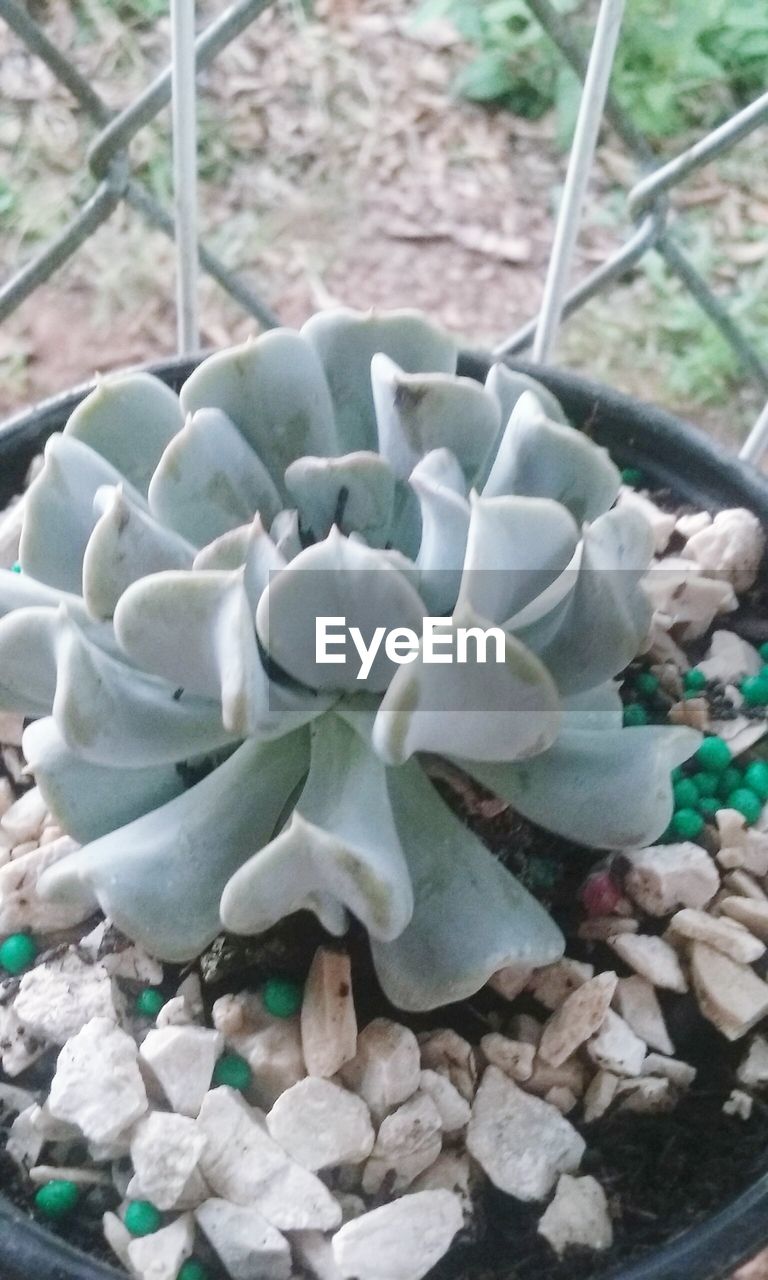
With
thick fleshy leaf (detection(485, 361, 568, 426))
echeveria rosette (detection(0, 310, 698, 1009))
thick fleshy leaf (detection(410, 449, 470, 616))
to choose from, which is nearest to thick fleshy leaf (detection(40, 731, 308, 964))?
echeveria rosette (detection(0, 310, 698, 1009))

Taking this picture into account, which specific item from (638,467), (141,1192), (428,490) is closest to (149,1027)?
(141,1192)

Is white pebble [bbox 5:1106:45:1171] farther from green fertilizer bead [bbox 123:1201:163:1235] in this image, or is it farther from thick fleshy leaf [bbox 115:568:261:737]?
thick fleshy leaf [bbox 115:568:261:737]

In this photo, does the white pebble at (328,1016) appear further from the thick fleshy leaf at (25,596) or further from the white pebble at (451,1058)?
the thick fleshy leaf at (25,596)

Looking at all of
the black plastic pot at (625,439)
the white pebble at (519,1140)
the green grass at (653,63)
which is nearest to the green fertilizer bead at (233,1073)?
the white pebble at (519,1140)

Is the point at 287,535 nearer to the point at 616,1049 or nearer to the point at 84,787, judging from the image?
the point at 84,787

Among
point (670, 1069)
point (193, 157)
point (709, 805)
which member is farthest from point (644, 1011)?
point (193, 157)

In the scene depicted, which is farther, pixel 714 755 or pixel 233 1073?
pixel 714 755
